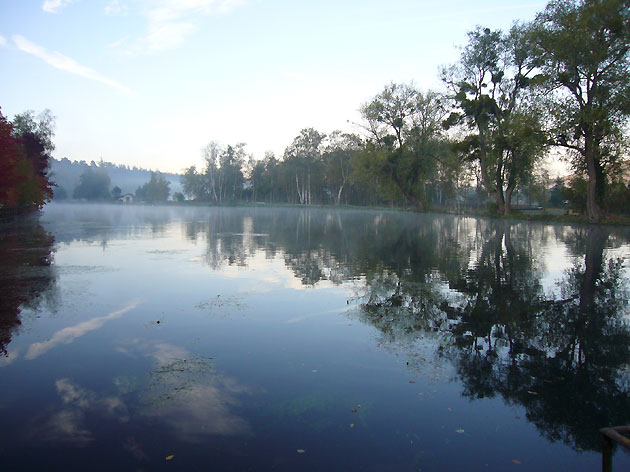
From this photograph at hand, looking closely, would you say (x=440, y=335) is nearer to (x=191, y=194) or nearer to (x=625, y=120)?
(x=625, y=120)

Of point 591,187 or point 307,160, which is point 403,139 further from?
point 307,160

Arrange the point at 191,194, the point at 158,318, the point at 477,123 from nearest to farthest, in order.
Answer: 1. the point at 158,318
2. the point at 477,123
3. the point at 191,194

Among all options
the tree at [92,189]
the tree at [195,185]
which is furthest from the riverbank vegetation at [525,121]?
the tree at [92,189]

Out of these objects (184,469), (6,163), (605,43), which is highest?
(605,43)

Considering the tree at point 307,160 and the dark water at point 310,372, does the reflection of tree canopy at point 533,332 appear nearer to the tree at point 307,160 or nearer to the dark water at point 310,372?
the dark water at point 310,372

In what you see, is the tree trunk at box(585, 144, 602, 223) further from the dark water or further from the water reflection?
the water reflection

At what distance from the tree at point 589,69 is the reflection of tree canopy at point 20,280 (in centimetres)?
3196

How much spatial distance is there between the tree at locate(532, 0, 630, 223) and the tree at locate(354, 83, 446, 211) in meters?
25.9

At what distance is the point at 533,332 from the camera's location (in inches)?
275

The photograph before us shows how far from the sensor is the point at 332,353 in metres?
6.12

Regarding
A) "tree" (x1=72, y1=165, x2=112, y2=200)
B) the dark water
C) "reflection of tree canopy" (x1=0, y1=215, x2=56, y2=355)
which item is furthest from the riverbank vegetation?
"tree" (x1=72, y1=165, x2=112, y2=200)

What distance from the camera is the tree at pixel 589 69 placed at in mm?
29781

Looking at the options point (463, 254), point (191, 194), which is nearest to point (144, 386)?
point (463, 254)

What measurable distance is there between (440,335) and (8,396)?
17.9 feet
